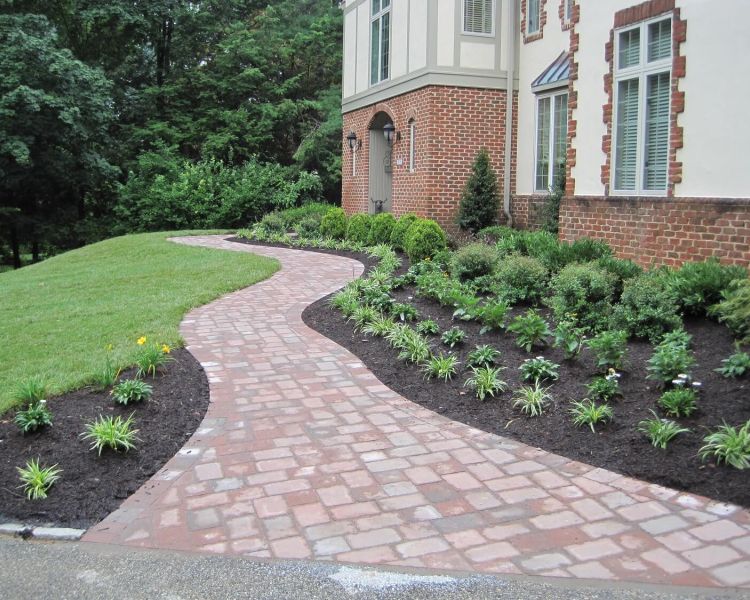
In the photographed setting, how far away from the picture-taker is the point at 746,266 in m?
7.39

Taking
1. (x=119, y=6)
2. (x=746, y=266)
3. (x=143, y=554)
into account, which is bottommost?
(x=143, y=554)

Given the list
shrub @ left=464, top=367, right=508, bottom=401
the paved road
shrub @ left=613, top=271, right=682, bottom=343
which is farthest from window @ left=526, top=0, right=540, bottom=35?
the paved road

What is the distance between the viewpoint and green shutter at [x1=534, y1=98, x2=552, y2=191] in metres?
14.3

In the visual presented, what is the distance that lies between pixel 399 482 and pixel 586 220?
642cm

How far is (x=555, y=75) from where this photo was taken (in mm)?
13547

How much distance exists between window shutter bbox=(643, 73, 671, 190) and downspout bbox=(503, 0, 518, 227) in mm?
6317

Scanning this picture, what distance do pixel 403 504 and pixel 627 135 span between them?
6775mm

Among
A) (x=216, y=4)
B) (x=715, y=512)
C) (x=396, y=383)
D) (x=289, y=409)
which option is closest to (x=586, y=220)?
(x=396, y=383)

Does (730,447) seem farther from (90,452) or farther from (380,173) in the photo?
(380,173)

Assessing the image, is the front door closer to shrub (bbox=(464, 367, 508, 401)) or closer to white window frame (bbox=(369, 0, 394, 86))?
white window frame (bbox=(369, 0, 394, 86))

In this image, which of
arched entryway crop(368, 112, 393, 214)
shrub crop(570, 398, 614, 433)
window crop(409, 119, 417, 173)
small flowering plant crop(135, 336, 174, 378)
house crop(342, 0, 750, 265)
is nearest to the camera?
shrub crop(570, 398, 614, 433)

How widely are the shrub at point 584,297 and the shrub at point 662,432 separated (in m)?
2.33

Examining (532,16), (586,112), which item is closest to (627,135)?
(586,112)

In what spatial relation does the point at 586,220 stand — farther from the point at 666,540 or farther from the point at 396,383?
the point at 666,540
